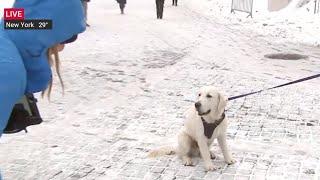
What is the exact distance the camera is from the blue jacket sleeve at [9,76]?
1589 mm

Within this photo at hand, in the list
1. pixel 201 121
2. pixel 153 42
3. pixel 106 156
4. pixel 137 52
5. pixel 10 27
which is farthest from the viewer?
pixel 153 42

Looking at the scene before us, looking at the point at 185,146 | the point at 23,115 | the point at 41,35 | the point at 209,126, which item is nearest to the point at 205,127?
the point at 209,126

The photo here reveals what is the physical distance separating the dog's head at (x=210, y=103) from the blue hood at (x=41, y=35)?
9.59 ft

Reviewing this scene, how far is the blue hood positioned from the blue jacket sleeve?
5 centimetres

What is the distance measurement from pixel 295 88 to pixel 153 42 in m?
5.49

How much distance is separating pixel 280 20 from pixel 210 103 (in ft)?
44.6

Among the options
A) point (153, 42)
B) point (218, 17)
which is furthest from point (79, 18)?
point (218, 17)

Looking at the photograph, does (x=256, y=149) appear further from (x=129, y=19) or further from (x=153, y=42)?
(x=129, y=19)

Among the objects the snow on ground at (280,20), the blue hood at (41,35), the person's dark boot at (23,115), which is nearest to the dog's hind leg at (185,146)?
the person's dark boot at (23,115)

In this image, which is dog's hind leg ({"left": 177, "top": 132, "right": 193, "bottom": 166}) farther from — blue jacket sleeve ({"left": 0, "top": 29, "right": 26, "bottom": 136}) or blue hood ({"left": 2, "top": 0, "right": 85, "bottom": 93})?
blue jacket sleeve ({"left": 0, "top": 29, "right": 26, "bottom": 136})

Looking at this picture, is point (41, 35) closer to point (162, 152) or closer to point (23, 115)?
point (23, 115)

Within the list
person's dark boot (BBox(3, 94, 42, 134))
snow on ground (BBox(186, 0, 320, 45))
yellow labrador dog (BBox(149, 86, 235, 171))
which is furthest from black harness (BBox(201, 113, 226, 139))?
snow on ground (BBox(186, 0, 320, 45))

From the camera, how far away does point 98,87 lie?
8422 mm

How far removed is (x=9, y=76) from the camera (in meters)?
1.61
